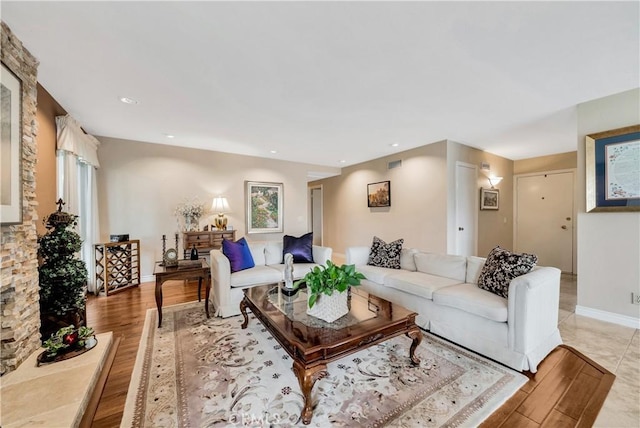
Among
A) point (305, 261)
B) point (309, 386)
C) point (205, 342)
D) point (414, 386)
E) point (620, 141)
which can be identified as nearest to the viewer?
point (309, 386)

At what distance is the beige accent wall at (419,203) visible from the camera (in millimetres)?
4520

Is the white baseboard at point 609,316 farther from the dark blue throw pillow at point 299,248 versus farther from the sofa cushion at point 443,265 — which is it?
the dark blue throw pillow at point 299,248

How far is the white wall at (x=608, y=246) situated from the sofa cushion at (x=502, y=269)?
1.53m

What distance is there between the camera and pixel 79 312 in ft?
7.78

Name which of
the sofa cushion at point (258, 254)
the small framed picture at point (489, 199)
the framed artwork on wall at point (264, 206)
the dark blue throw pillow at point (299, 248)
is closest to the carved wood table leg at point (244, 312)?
the sofa cushion at point (258, 254)

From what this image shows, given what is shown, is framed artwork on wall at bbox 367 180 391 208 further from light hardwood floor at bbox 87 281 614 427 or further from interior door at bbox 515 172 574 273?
light hardwood floor at bbox 87 281 614 427

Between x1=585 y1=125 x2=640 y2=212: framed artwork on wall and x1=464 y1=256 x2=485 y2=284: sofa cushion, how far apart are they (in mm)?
1590

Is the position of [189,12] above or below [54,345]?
above

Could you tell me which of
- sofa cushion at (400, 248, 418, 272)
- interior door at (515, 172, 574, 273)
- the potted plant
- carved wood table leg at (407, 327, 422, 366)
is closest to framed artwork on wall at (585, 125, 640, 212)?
sofa cushion at (400, 248, 418, 272)

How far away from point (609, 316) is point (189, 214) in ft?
19.9

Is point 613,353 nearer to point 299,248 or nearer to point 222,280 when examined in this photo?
point 299,248

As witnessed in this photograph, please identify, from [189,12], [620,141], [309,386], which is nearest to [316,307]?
[309,386]

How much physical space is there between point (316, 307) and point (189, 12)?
2.13m

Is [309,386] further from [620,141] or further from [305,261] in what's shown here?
[620,141]
